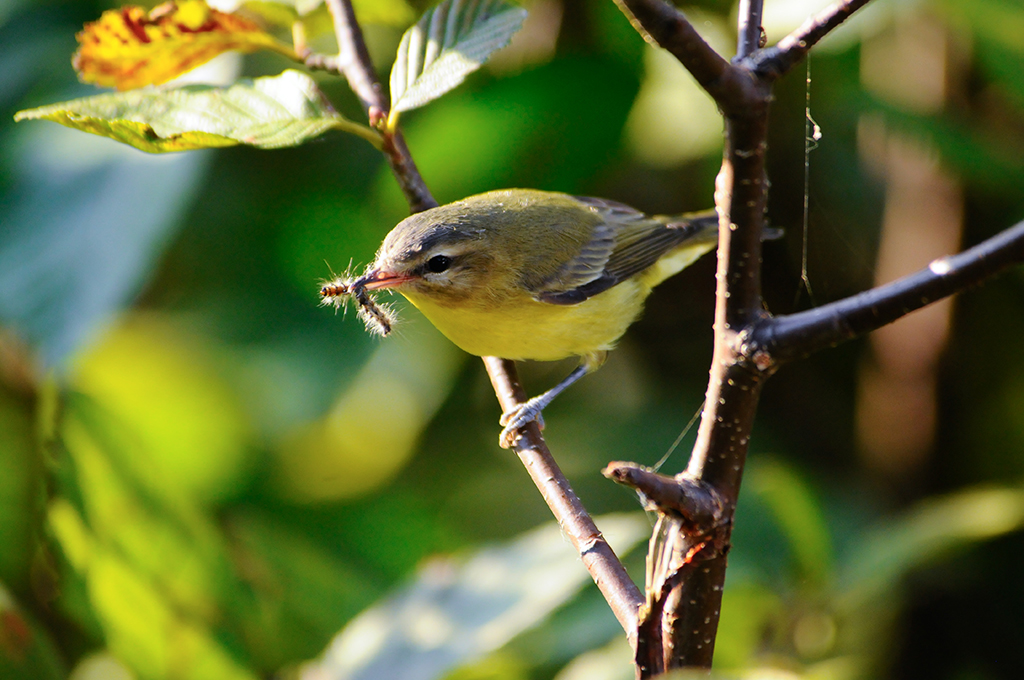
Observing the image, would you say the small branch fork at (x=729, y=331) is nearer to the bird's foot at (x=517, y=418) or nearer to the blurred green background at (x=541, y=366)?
the bird's foot at (x=517, y=418)

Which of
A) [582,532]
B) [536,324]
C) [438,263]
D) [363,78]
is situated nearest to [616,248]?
[536,324]

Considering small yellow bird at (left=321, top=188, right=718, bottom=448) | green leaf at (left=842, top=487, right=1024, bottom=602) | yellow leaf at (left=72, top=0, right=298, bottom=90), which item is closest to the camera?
yellow leaf at (left=72, top=0, right=298, bottom=90)

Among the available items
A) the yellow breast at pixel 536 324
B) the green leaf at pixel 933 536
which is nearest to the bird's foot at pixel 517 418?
the yellow breast at pixel 536 324

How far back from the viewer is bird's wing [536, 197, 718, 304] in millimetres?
2596

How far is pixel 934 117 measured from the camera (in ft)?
10.1

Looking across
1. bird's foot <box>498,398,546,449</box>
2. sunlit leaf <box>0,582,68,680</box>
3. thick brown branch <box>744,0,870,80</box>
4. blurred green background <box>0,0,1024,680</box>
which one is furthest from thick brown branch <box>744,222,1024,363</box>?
sunlit leaf <box>0,582,68,680</box>

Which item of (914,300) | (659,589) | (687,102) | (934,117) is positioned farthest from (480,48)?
(934,117)

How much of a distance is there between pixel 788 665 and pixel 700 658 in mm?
1193

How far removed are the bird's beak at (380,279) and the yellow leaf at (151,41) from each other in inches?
24.5

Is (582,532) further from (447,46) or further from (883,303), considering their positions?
(447,46)

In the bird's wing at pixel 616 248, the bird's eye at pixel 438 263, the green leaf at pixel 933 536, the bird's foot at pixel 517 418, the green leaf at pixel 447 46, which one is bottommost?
the green leaf at pixel 933 536

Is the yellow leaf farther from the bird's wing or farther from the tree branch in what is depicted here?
the bird's wing

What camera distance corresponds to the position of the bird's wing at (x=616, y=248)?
2596mm

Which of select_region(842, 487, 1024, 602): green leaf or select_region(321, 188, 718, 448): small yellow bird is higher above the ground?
select_region(321, 188, 718, 448): small yellow bird
